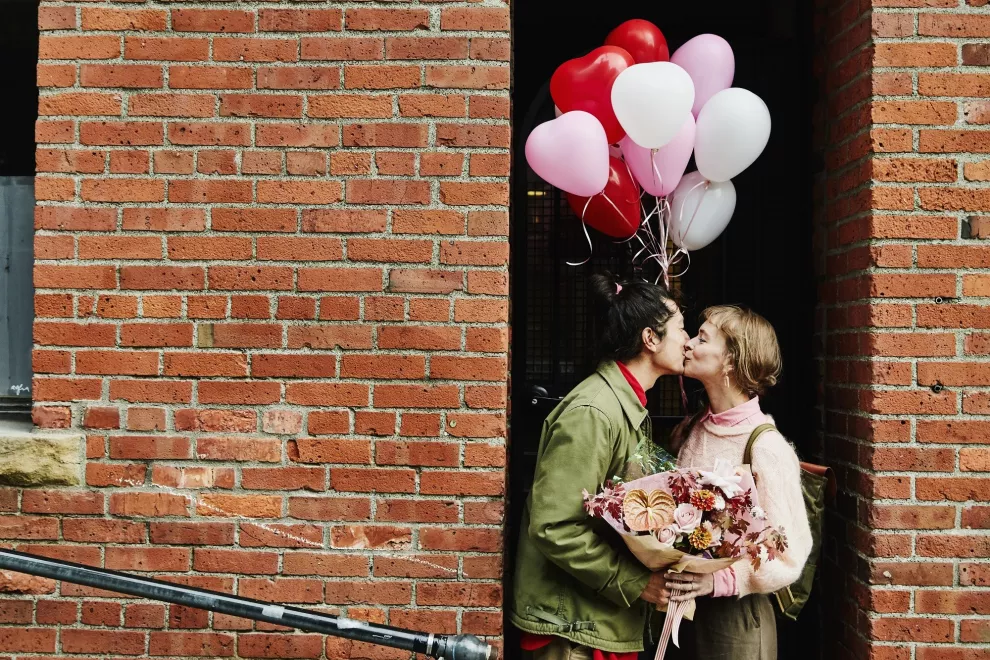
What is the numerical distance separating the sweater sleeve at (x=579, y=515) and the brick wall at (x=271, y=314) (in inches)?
9.0

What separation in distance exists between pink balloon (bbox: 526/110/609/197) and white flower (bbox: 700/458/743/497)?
93 centimetres

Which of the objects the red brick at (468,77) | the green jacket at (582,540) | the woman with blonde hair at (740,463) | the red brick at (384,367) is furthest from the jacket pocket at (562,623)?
the red brick at (468,77)

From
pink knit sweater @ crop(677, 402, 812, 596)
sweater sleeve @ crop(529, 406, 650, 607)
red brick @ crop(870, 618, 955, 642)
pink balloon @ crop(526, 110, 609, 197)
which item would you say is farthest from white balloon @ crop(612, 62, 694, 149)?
red brick @ crop(870, 618, 955, 642)

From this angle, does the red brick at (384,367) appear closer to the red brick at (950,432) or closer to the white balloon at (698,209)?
the white balloon at (698,209)

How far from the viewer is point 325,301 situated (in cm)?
240

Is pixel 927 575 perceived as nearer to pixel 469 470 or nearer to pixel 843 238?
pixel 843 238

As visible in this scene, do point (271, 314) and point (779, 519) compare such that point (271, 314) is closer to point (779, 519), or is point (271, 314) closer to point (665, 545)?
point (665, 545)

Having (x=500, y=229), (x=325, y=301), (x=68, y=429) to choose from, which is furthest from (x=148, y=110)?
(x=500, y=229)

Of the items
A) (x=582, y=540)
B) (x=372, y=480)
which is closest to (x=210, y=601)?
(x=372, y=480)

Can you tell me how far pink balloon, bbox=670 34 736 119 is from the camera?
2432mm

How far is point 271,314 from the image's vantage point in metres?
2.41

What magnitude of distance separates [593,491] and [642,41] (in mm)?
1479

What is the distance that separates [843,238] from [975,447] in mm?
799

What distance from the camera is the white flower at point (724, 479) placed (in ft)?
6.61
